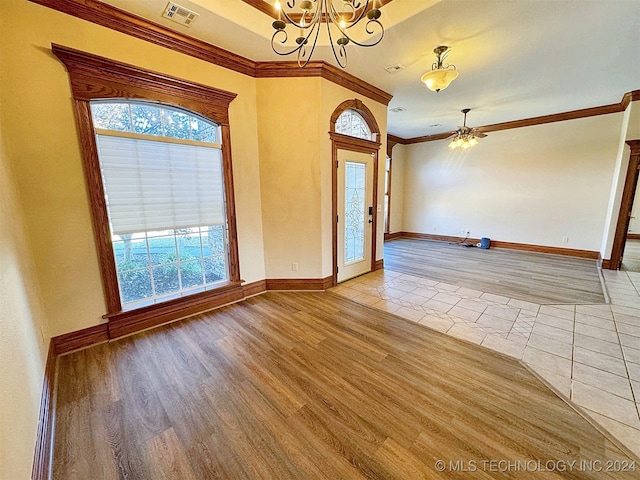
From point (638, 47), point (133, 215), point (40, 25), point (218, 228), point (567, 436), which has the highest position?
point (638, 47)

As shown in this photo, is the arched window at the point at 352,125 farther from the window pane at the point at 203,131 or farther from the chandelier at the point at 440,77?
the window pane at the point at 203,131

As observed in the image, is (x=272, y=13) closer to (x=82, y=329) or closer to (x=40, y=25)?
(x=40, y=25)

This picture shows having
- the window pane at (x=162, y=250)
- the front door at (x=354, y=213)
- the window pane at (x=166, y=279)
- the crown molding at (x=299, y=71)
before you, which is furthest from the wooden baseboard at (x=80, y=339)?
the crown molding at (x=299, y=71)

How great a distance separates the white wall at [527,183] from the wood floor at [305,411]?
529 cm

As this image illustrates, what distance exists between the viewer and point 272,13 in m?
2.74

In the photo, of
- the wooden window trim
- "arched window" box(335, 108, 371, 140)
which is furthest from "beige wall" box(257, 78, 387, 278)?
the wooden window trim

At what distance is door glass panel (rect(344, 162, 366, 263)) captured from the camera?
4148mm

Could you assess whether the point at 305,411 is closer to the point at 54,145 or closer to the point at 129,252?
the point at 129,252

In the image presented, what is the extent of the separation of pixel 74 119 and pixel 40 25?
695mm

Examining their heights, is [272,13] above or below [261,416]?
above

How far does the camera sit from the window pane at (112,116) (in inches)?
95.0

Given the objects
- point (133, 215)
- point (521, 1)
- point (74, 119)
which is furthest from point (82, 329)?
point (521, 1)

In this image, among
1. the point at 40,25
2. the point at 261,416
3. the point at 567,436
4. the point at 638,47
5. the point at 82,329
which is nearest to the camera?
the point at 567,436

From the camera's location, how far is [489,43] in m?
2.91
